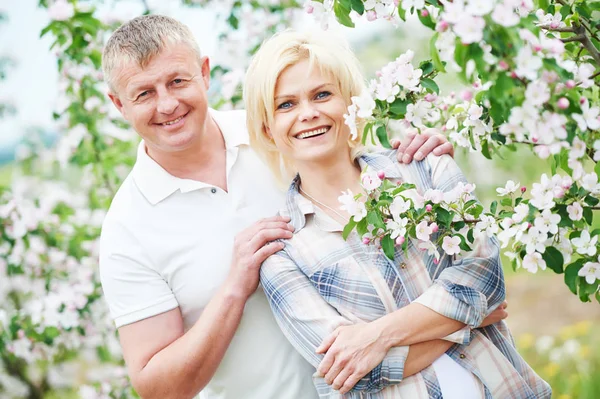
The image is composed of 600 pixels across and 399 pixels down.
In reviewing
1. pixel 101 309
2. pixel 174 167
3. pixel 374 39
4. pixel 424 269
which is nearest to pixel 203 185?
pixel 174 167

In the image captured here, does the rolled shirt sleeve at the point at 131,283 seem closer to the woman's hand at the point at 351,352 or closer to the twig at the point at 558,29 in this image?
the woman's hand at the point at 351,352

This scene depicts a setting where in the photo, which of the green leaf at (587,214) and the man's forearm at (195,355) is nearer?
the green leaf at (587,214)

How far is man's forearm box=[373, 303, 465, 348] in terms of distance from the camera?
202 cm

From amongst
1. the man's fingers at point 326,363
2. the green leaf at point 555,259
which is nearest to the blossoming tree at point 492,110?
the green leaf at point 555,259

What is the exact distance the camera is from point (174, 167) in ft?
8.32

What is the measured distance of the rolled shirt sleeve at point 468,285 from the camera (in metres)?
2.03

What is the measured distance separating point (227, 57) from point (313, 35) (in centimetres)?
156

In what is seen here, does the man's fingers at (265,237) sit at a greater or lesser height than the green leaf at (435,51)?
lesser

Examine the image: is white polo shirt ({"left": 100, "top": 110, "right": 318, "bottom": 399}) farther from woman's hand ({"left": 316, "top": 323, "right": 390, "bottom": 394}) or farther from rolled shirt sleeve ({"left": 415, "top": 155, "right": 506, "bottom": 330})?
rolled shirt sleeve ({"left": 415, "top": 155, "right": 506, "bottom": 330})

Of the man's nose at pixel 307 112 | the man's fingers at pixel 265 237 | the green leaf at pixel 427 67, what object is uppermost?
the green leaf at pixel 427 67

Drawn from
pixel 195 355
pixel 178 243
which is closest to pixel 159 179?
pixel 178 243

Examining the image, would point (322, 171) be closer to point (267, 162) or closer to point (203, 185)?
point (267, 162)

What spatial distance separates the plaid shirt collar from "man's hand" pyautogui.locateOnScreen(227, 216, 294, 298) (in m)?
0.04

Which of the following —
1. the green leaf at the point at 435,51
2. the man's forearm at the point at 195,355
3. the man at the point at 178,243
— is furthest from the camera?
the man at the point at 178,243
